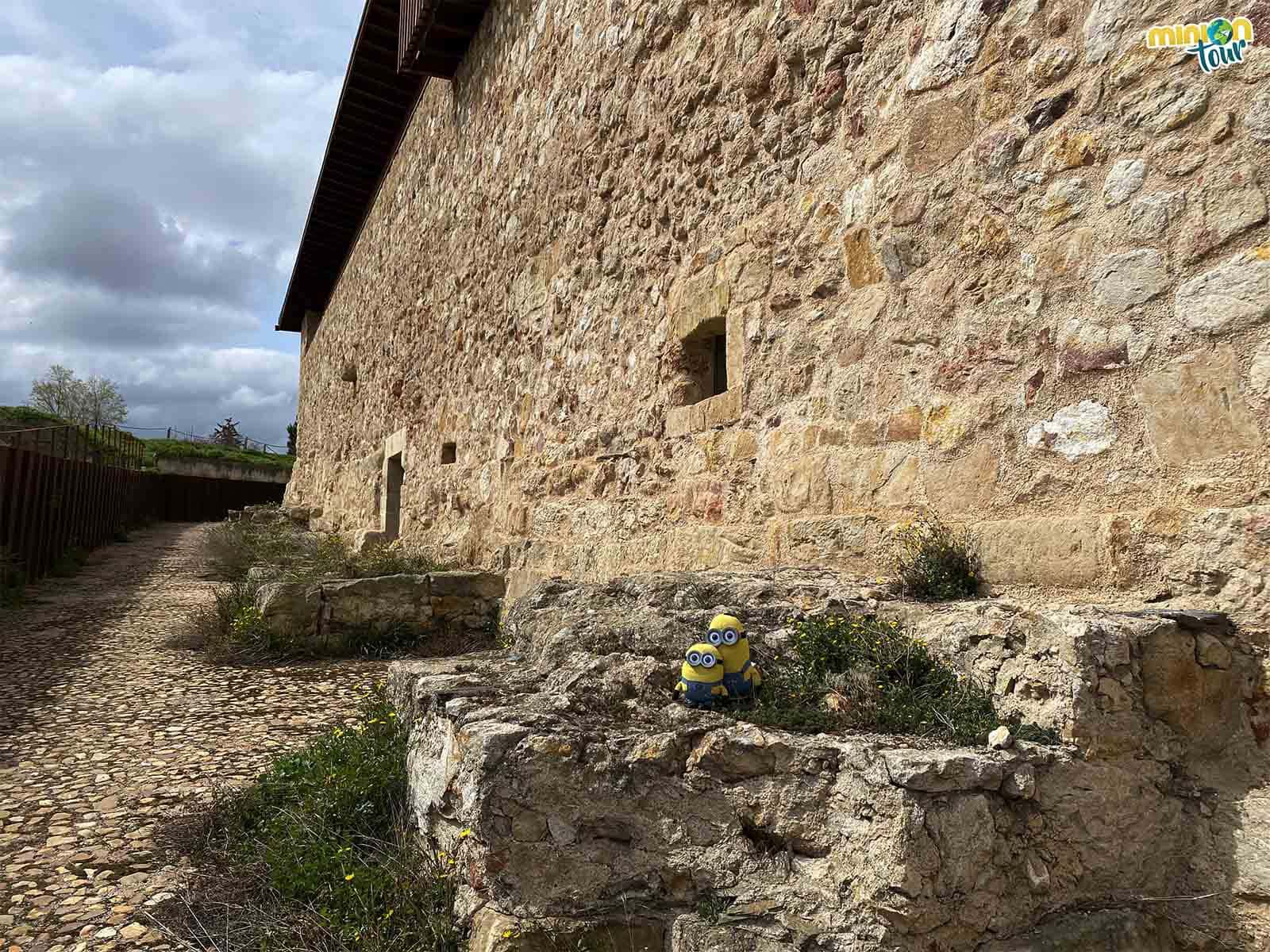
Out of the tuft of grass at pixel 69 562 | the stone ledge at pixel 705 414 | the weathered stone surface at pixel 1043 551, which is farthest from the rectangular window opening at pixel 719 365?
the tuft of grass at pixel 69 562

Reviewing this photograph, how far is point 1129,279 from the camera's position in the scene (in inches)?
82.5

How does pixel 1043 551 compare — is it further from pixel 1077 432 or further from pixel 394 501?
pixel 394 501

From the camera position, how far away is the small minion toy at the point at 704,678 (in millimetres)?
2043

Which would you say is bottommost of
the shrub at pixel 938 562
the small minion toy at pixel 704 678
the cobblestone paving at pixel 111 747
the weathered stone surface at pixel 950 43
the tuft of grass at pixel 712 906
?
the cobblestone paving at pixel 111 747

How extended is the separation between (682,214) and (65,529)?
10.3 meters

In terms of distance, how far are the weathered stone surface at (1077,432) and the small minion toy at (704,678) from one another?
1.08 metres

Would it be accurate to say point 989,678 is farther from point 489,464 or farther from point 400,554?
point 400,554

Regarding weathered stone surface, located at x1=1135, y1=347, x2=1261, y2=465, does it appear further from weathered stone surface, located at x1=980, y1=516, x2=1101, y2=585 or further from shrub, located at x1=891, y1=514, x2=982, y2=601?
shrub, located at x1=891, y1=514, x2=982, y2=601

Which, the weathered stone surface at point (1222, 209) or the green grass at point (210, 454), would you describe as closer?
the weathered stone surface at point (1222, 209)

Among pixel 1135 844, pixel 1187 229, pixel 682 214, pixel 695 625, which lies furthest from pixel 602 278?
pixel 1135 844

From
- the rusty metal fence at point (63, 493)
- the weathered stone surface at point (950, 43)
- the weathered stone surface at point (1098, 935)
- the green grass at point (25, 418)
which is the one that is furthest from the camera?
the green grass at point (25, 418)

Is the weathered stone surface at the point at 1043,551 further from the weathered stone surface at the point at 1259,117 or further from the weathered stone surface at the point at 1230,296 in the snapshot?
the weathered stone surface at the point at 1259,117

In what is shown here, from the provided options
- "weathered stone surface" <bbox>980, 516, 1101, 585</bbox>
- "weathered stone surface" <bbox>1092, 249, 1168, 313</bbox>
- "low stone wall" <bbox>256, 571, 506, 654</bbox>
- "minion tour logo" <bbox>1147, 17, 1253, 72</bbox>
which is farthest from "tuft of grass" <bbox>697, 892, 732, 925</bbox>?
"low stone wall" <bbox>256, 571, 506, 654</bbox>

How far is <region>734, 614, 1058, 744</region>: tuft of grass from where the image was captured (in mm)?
1825
